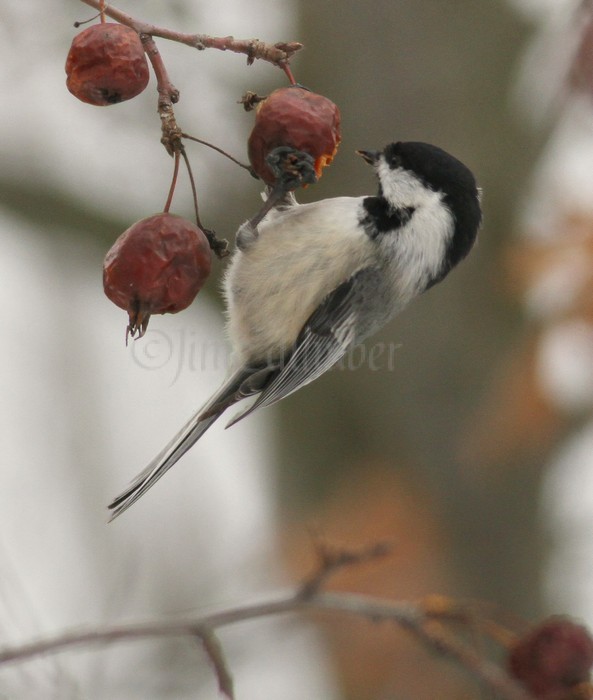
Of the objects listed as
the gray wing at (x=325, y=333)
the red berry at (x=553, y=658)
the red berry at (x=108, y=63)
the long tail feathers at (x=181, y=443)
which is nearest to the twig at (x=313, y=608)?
the red berry at (x=553, y=658)

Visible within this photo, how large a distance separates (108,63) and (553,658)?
3.68 ft

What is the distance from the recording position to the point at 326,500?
170 inches

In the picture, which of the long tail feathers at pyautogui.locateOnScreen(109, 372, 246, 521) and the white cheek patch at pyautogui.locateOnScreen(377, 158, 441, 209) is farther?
the white cheek patch at pyautogui.locateOnScreen(377, 158, 441, 209)

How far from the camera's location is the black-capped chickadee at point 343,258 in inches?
85.0

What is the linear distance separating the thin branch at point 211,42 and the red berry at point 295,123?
0.10 meters

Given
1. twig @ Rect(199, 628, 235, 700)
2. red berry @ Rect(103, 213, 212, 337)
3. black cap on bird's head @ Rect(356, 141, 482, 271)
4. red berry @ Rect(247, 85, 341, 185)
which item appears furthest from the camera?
black cap on bird's head @ Rect(356, 141, 482, 271)

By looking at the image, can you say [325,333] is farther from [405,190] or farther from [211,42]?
[211,42]

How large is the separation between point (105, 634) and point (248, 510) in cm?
349

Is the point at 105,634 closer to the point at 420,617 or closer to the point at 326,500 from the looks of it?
the point at 420,617

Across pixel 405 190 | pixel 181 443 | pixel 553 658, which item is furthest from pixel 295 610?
pixel 405 190

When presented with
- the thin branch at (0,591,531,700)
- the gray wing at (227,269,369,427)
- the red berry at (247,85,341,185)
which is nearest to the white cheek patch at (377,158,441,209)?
the gray wing at (227,269,369,427)

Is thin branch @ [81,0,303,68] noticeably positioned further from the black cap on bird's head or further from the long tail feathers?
the long tail feathers

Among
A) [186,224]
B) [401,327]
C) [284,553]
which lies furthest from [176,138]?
[401,327]

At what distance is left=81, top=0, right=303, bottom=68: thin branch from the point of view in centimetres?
142
